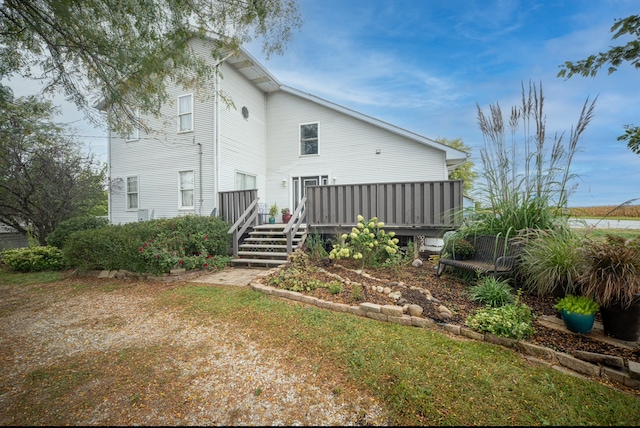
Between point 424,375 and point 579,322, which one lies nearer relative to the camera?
point 424,375

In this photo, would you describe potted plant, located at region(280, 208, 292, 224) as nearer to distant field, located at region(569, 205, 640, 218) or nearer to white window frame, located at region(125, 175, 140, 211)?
white window frame, located at region(125, 175, 140, 211)

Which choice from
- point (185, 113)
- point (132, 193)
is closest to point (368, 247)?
point (185, 113)

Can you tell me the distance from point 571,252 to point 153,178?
39.1 ft

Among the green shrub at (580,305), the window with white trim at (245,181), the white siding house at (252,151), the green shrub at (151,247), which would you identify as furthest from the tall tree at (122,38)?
the green shrub at (580,305)

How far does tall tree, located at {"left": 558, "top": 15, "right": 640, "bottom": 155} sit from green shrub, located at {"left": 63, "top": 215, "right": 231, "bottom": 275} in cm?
763

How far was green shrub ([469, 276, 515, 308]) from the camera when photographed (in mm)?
3252

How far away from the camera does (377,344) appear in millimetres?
2619

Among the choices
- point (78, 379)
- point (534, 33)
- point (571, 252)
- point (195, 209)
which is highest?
point (534, 33)

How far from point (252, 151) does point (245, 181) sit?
129cm

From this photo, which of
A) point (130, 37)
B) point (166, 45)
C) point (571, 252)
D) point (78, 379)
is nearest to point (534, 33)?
point (571, 252)

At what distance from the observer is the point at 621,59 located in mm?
3426

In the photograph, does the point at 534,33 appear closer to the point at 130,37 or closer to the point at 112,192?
the point at 130,37

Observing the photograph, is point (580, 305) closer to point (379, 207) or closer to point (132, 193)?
Answer: point (379, 207)

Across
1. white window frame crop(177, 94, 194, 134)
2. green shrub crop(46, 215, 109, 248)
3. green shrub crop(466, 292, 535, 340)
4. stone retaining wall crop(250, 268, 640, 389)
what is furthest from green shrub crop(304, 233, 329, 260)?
green shrub crop(46, 215, 109, 248)
